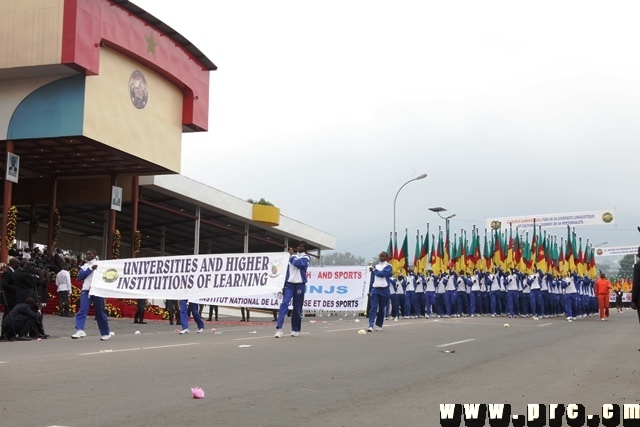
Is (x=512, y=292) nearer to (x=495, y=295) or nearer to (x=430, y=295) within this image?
(x=495, y=295)

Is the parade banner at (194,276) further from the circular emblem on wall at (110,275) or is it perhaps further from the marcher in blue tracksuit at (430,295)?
the marcher in blue tracksuit at (430,295)

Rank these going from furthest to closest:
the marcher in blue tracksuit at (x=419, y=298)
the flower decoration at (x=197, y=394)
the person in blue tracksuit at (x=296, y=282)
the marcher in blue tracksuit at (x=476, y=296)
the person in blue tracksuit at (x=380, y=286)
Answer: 1. the marcher in blue tracksuit at (x=476, y=296)
2. the marcher in blue tracksuit at (x=419, y=298)
3. the person in blue tracksuit at (x=380, y=286)
4. the person in blue tracksuit at (x=296, y=282)
5. the flower decoration at (x=197, y=394)

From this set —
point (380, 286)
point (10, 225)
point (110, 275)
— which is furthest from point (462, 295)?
point (110, 275)

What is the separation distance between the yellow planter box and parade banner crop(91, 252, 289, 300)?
1195 inches

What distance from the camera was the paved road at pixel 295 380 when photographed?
23.5 feet

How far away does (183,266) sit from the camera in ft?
68.2

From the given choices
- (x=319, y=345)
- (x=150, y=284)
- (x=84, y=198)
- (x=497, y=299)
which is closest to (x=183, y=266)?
(x=150, y=284)

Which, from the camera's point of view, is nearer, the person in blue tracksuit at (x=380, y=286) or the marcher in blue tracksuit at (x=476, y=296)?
the person in blue tracksuit at (x=380, y=286)

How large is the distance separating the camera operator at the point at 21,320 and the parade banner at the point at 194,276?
1906 millimetres

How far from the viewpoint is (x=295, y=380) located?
375 inches

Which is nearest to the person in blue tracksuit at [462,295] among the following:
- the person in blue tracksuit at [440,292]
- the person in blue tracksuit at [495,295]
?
the person in blue tracksuit at [440,292]

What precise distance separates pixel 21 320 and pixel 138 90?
1770 cm

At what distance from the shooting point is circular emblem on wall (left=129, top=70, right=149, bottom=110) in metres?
33.4

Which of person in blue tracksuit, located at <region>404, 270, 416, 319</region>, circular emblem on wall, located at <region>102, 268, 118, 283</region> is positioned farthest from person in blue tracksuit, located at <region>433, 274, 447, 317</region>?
circular emblem on wall, located at <region>102, 268, 118, 283</region>
